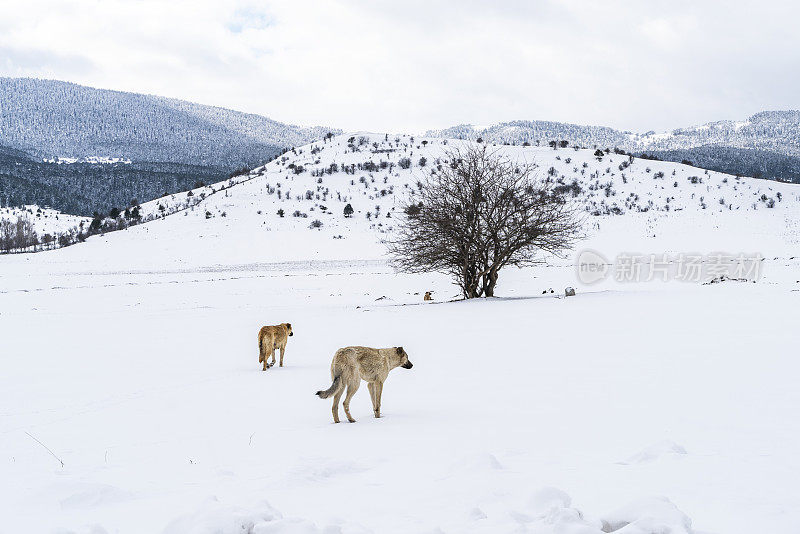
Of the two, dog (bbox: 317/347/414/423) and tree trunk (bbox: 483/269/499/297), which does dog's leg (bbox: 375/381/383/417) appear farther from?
tree trunk (bbox: 483/269/499/297)

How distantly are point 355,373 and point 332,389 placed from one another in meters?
0.37

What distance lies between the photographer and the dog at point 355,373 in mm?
6676

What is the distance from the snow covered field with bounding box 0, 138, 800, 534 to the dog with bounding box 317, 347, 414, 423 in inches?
12.1

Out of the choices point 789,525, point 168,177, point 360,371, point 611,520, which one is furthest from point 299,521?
point 168,177

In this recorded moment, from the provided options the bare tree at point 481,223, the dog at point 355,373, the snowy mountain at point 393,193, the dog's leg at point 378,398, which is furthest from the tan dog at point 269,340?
the snowy mountain at point 393,193

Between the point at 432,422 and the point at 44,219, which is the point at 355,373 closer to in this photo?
the point at 432,422

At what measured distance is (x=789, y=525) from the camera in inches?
124

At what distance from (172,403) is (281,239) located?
51.6 m

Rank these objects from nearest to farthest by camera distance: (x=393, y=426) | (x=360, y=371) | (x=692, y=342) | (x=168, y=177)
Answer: (x=393, y=426) → (x=360, y=371) → (x=692, y=342) → (x=168, y=177)

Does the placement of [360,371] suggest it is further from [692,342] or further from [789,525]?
[692,342]

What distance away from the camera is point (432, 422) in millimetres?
6242

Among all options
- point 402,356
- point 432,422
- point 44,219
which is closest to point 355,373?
point 402,356

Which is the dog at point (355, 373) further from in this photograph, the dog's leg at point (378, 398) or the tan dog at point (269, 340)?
the tan dog at point (269, 340)

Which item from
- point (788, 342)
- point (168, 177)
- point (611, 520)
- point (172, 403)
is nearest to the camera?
point (611, 520)
